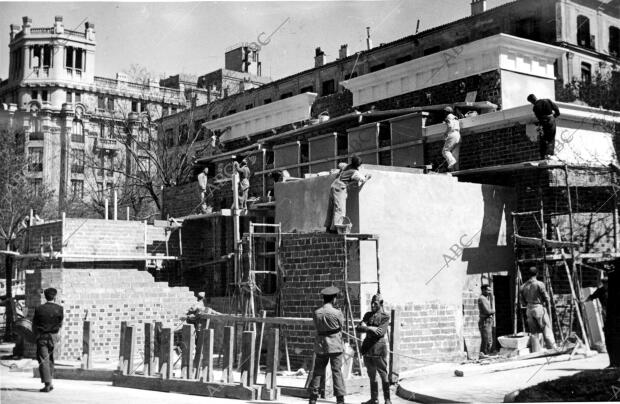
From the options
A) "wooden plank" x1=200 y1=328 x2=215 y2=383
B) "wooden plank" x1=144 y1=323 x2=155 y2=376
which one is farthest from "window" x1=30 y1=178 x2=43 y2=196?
"wooden plank" x1=200 y1=328 x2=215 y2=383

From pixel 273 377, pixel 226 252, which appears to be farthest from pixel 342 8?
pixel 226 252

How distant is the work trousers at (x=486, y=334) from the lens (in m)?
18.0

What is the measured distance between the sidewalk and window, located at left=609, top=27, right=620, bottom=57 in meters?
24.8

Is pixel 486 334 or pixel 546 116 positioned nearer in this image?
pixel 486 334

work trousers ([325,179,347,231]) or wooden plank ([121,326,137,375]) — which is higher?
work trousers ([325,179,347,231])

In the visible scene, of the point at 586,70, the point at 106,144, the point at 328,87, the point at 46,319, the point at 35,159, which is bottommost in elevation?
the point at 46,319

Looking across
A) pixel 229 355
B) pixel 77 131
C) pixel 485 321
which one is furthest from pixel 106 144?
pixel 229 355

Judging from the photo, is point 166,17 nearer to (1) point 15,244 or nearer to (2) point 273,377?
(2) point 273,377

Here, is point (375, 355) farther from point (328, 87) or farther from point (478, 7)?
point (328, 87)

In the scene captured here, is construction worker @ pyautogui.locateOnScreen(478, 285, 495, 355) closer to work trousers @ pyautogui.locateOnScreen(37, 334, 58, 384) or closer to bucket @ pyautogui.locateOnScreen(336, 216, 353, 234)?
bucket @ pyautogui.locateOnScreen(336, 216, 353, 234)

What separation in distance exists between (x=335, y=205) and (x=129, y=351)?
5103 millimetres

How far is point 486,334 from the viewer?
1805cm

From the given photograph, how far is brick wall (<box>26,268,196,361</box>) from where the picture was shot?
21.4m

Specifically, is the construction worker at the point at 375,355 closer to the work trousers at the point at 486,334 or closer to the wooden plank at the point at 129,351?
the wooden plank at the point at 129,351
